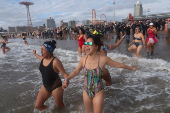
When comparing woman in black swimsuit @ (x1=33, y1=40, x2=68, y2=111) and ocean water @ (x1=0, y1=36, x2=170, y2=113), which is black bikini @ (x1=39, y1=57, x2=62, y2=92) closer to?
woman in black swimsuit @ (x1=33, y1=40, x2=68, y2=111)

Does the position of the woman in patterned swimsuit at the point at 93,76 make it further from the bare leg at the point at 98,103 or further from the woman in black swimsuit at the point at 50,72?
the woman in black swimsuit at the point at 50,72

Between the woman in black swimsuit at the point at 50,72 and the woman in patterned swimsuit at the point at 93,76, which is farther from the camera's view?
the woman in black swimsuit at the point at 50,72

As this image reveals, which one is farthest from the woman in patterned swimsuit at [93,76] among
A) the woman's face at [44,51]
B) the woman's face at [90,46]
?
the woman's face at [44,51]

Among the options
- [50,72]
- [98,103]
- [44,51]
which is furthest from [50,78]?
[98,103]

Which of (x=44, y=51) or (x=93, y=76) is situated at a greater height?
(x=44, y=51)

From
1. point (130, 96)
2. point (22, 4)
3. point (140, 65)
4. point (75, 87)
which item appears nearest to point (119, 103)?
point (130, 96)

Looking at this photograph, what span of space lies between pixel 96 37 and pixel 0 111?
302cm

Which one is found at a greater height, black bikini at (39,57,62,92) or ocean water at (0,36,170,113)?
black bikini at (39,57,62,92)

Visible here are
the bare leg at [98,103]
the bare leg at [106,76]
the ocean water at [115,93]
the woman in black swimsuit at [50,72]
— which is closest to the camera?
the bare leg at [98,103]

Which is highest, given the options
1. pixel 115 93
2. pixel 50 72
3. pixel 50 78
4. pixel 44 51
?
pixel 44 51

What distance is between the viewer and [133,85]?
15.0 feet

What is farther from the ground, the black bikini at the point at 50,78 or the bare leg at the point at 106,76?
the black bikini at the point at 50,78

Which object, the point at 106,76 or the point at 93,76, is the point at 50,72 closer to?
the point at 93,76

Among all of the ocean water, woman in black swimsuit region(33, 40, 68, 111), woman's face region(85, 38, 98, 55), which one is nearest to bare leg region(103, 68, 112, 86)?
the ocean water
